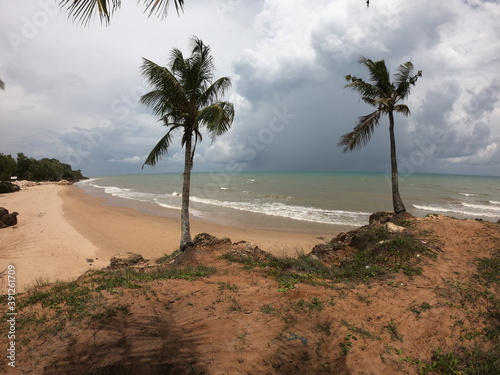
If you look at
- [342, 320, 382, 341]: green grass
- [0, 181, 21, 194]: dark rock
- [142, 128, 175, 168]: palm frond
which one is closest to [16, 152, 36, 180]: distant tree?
[0, 181, 21, 194]: dark rock

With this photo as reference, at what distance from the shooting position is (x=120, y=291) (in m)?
5.47

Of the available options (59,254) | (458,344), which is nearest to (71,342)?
(458,344)

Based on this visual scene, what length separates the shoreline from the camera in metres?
10.2

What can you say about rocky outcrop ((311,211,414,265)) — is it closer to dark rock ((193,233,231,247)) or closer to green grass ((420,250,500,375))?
green grass ((420,250,500,375))

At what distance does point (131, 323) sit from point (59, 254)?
9.74m

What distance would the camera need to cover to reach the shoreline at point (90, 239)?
10.2 m

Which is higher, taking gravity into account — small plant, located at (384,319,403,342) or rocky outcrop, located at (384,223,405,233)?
rocky outcrop, located at (384,223,405,233)

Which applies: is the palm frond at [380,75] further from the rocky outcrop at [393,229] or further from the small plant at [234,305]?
the small plant at [234,305]

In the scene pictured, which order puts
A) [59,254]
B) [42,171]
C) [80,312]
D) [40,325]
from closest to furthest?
[40,325] < [80,312] < [59,254] < [42,171]

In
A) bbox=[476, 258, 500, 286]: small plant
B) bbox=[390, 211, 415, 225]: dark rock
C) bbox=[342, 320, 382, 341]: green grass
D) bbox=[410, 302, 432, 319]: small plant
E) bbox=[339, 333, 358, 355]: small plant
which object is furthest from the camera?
bbox=[390, 211, 415, 225]: dark rock

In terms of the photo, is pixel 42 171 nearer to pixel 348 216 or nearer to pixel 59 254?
pixel 59 254

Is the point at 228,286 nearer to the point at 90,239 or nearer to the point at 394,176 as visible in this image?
the point at 394,176

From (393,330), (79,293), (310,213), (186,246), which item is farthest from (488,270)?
(310,213)

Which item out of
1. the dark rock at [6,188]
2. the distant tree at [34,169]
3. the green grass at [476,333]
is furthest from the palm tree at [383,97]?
the distant tree at [34,169]
